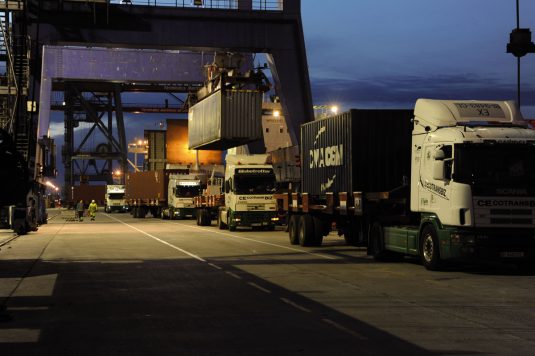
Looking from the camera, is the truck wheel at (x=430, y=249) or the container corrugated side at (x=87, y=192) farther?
the container corrugated side at (x=87, y=192)

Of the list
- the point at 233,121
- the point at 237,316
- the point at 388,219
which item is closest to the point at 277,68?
the point at 233,121

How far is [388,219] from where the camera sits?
61.1ft

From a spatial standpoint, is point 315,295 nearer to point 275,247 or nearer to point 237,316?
point 237,316

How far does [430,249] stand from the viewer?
52.6ft

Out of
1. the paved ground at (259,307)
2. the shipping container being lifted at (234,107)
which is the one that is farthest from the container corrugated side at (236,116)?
the paved ground at (259,307)

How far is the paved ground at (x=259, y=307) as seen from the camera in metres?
8.02

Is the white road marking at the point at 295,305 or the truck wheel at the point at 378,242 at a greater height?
the truck wheel at the point at 378,242

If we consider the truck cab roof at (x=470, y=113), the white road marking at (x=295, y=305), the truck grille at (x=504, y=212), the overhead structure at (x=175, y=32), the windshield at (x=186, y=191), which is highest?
the overhead structure at (x=175, y=32)

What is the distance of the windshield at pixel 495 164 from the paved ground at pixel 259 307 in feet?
6.49

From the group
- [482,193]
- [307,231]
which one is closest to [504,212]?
[482,193]

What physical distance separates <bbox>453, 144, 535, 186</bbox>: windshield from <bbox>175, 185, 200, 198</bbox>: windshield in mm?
37214

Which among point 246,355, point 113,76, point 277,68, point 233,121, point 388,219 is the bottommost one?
point 246,355

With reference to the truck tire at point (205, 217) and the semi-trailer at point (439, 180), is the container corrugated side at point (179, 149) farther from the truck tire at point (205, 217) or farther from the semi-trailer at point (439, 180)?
the semi-trailer at point (439, 180)

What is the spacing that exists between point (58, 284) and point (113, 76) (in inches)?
1802
